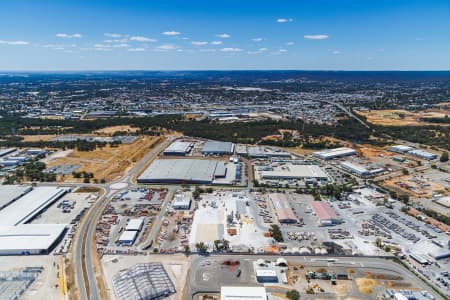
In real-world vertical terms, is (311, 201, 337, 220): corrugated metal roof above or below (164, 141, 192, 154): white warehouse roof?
below

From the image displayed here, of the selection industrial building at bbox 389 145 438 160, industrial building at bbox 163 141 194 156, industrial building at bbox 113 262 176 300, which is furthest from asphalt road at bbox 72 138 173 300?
industrial building at bbox 389 145 438 160

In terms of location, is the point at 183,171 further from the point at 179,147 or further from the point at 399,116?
the point at 399,116

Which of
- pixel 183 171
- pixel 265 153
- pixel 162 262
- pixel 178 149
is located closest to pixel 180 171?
pixel 183 171

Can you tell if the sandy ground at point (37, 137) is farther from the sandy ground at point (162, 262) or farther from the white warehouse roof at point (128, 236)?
the sandy ground at point (162, 262)

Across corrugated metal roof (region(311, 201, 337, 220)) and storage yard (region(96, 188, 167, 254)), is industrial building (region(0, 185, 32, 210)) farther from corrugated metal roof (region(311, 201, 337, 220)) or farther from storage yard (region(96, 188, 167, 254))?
corrugated metal roof (region(311, 201, 337, 220))

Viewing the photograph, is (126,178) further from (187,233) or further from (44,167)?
(187,233)

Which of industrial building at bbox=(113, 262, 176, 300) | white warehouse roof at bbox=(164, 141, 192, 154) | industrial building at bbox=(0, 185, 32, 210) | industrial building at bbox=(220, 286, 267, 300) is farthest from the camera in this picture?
white warehouse roof at bbox=(164, 141, 192, 154)
